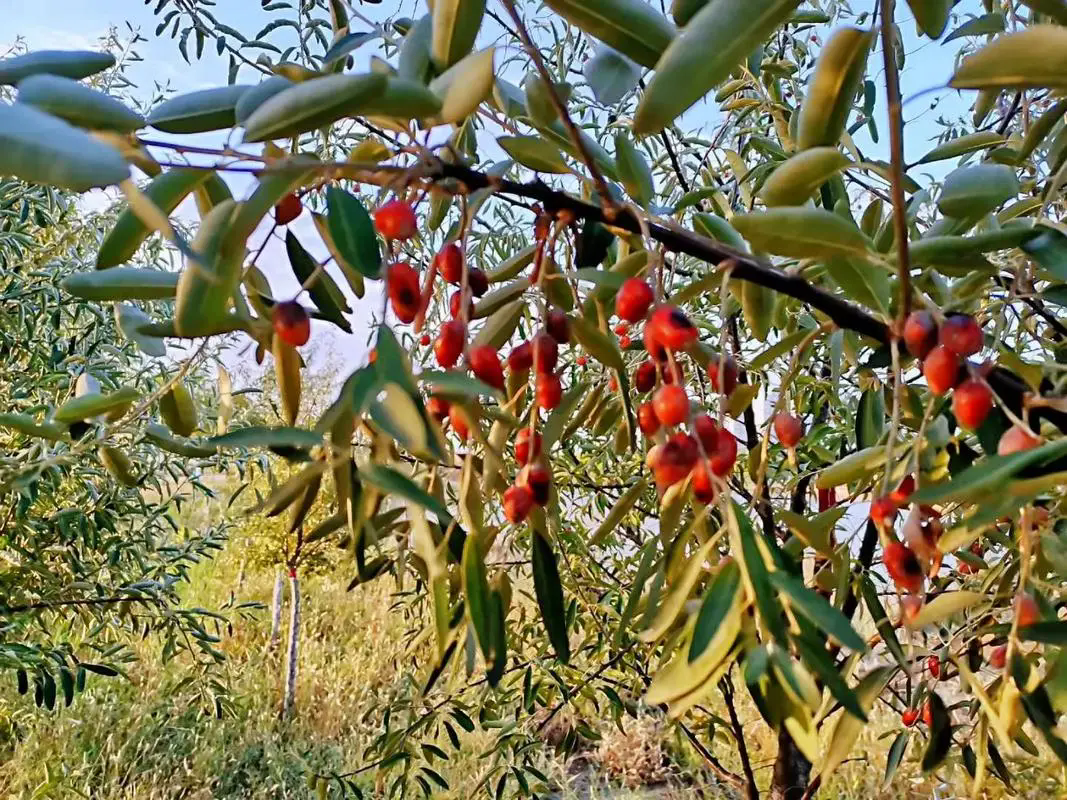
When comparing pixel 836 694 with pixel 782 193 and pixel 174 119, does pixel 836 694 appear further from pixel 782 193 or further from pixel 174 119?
pixel 174 119

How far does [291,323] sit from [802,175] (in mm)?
224

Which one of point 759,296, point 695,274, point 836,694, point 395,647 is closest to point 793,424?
point 759,296

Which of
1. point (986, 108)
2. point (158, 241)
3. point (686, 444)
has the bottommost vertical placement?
point (686, 444)

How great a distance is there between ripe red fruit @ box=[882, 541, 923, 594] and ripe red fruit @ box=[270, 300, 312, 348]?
0.86ft

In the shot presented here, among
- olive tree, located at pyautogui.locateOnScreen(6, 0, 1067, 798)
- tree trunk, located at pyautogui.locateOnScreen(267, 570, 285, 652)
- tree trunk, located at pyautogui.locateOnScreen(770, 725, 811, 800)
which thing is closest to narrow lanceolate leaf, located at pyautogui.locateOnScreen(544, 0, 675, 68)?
olive tree, located at pyautogui.locateOnScreen(6, 0, 1067, 798)

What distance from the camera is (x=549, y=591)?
1.20 feet

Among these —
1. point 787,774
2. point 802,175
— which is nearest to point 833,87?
point 802,175

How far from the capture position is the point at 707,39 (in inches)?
10.4

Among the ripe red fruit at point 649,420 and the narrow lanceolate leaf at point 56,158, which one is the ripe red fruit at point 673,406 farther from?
the narrow lanceolate leaf at point 56,158

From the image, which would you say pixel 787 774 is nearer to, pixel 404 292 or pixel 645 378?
pixel 645 378

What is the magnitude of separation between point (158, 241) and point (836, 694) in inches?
81.5

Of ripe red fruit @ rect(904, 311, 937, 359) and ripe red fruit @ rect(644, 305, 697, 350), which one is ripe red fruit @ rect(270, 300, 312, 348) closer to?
ripe red fruit @ rect(644, 305, 697, 350)

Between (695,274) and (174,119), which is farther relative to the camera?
(695,274)

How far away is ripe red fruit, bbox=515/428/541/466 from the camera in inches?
13.8
